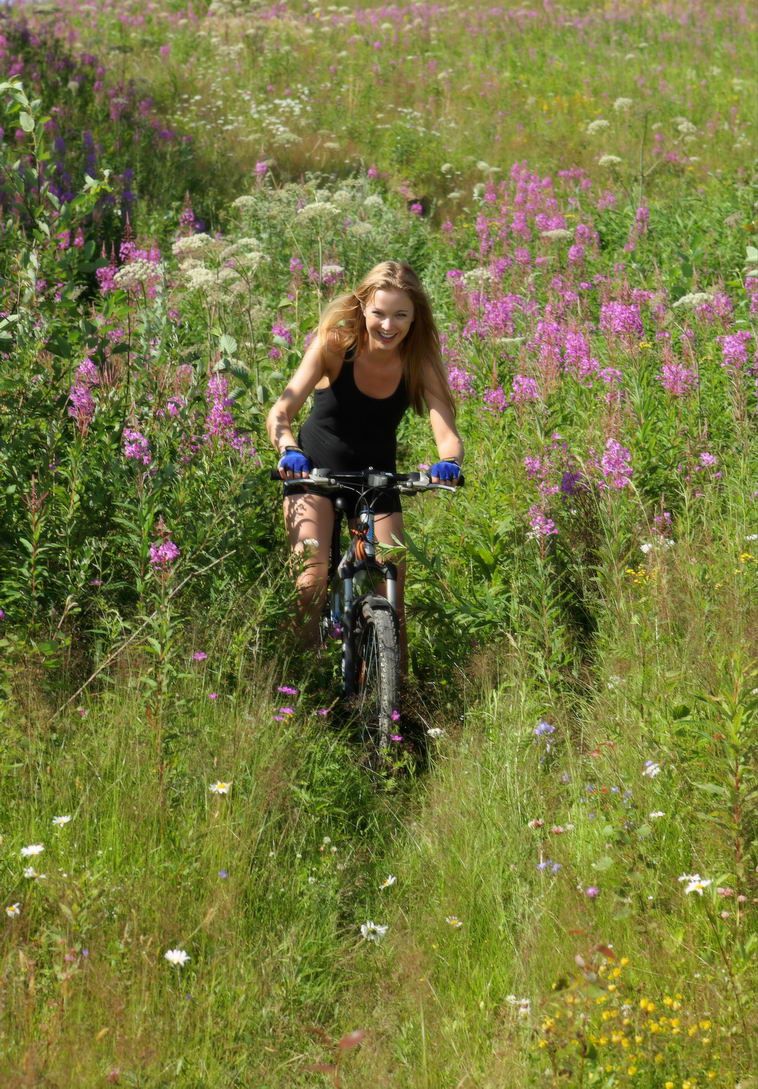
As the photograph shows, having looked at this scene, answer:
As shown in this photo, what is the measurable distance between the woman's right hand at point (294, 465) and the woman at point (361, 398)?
1.14 ft

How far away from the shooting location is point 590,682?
480cm

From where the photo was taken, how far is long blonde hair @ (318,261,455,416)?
5.04 m

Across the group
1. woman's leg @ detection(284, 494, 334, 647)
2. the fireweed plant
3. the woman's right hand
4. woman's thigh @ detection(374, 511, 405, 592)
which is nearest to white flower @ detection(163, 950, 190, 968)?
the fireweed plant

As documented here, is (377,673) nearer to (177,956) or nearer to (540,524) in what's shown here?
(540,524)

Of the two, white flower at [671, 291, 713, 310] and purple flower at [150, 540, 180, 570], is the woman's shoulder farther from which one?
white flower at [671, 291, 713, 310]

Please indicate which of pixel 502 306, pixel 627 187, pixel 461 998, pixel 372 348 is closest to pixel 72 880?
pixel 461 998

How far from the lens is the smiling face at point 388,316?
16.4ft

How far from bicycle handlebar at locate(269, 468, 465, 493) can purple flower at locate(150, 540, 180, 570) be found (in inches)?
18.8

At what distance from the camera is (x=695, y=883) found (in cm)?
329

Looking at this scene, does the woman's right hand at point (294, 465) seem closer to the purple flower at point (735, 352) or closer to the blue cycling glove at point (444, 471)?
the blue cycling glove at point (444, 471)

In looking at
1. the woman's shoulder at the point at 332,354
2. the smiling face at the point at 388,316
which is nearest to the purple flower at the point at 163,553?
the woman's shoulder at the point at 332,354

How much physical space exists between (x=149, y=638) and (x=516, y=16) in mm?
20829

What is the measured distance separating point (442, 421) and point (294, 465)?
92cm

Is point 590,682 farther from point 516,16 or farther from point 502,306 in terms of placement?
point 516,16
